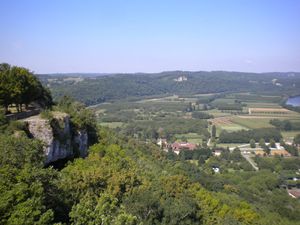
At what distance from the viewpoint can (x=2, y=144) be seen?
1936 cm

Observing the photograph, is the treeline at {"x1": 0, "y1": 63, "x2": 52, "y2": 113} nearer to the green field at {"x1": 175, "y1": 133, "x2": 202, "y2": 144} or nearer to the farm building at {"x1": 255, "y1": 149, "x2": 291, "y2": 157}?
the farm building at {"x1": 255, "y1": 149, "x2": 291, "y2": 157}

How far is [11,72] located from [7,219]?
793 inches

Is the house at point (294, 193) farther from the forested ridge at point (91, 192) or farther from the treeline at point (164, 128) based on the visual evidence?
the treeline at point (164, 128)

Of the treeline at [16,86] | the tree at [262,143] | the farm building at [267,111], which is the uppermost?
the treeline at [16,86]

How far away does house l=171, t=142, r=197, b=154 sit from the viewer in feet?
320

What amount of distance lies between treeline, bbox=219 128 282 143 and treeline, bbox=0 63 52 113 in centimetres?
8526

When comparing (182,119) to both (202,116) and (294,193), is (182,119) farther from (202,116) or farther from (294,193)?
(294,193)

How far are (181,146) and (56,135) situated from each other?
75189 millimetres

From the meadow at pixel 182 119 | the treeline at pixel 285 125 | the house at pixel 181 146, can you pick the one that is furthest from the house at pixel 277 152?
the treeline at pixel 285 125

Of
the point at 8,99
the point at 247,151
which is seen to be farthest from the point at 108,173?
the point at 247,151

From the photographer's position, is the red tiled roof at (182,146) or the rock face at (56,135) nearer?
the rock face at (56,135)

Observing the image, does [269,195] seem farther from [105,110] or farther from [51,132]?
[105,110]

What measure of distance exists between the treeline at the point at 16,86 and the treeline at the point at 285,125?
11057 cm

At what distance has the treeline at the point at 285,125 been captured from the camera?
127581 mm
